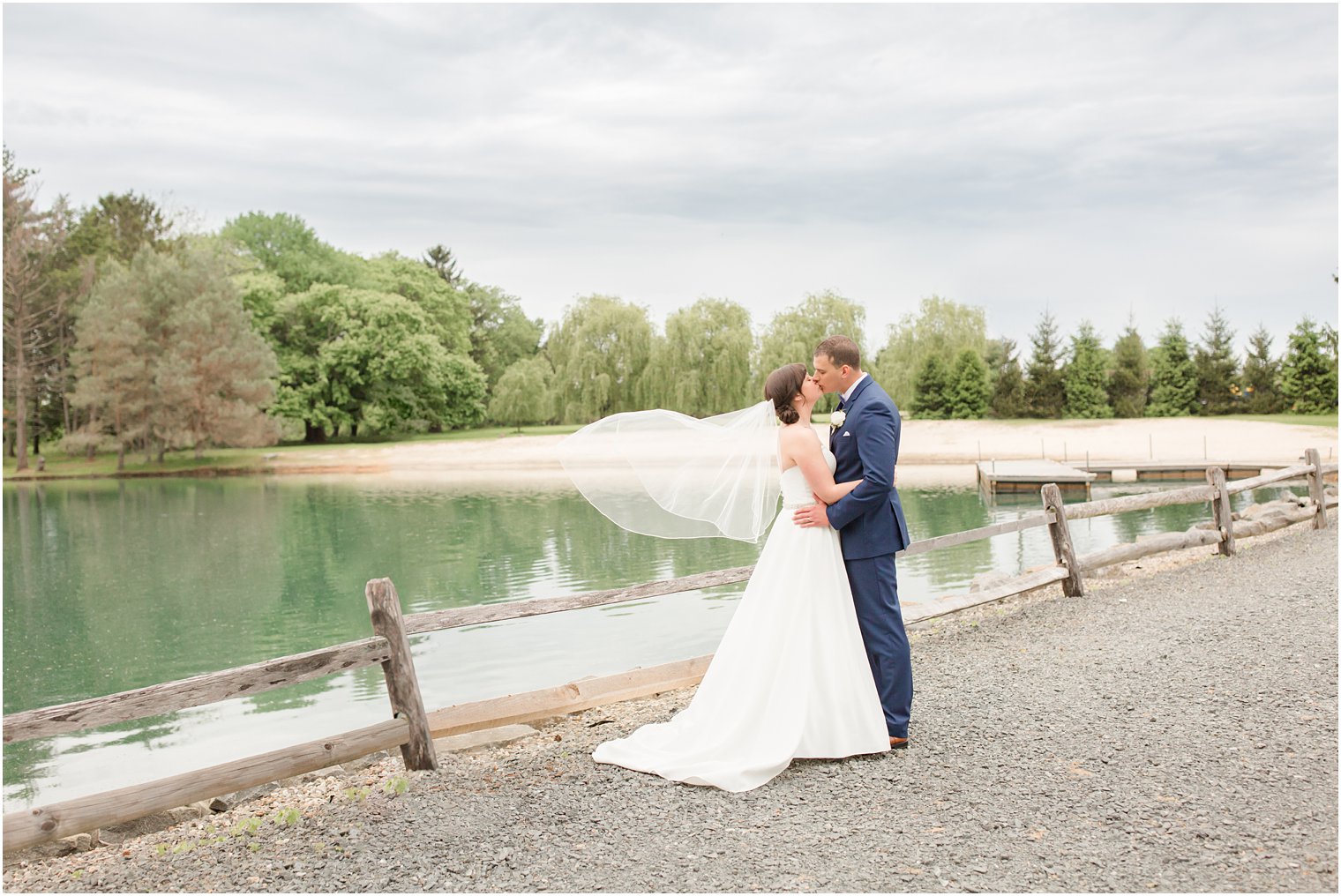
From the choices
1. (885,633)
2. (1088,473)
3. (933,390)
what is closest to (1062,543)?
(885,633)

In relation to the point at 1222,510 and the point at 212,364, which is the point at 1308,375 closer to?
the point at 1222,510

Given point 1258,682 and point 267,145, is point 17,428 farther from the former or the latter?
point 1258,682

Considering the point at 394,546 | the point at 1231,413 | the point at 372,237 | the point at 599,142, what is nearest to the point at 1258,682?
the point at 394,546

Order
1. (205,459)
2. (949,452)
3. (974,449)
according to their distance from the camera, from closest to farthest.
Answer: (949,452) < (974,449) < (205,459)

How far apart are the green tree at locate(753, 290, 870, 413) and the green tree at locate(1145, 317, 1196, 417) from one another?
42.2ft

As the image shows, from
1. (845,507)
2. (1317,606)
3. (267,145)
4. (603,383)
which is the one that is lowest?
(1317,606)

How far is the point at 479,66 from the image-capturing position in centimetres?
3544

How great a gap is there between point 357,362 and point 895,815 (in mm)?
→ 50850

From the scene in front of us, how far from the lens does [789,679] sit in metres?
4.72

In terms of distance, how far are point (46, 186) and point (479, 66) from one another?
92.4ft

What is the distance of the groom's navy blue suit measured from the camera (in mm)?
4734

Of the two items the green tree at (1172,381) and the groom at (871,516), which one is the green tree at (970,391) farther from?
the groom at (871,516)

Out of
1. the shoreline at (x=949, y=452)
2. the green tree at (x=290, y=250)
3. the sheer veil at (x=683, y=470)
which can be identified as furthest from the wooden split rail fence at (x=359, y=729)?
the green tree at (x=290, y=250)

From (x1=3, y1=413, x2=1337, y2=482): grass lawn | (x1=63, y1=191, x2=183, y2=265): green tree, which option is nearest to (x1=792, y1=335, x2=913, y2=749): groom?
(x1=3, y1=413, x2=1337, y2=482): grass lawn
